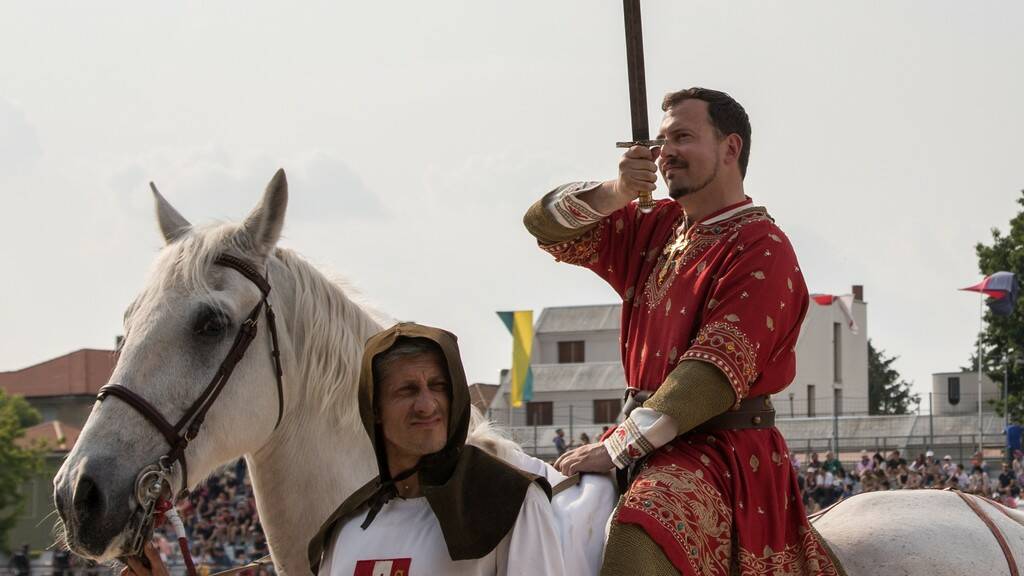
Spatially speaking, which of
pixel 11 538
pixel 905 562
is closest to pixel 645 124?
pixel 905 562

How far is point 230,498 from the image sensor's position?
28.0 m

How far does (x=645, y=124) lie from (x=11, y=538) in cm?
5225

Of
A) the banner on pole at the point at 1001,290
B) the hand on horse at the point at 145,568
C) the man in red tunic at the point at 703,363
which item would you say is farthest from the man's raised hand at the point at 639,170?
the banner on pole at the point at 1001,290

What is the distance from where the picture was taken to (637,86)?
15.9ft

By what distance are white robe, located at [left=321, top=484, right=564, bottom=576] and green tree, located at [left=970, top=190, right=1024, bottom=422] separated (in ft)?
146

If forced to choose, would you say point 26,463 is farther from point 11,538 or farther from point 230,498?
point 230,498

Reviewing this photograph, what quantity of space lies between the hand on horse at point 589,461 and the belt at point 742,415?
8.8 inches

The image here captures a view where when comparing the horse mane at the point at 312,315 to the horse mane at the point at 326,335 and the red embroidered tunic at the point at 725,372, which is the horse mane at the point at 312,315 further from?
the red embroidered tunic at the point at 725,372

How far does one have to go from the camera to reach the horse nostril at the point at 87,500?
4.64m

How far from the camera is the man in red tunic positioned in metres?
4.38

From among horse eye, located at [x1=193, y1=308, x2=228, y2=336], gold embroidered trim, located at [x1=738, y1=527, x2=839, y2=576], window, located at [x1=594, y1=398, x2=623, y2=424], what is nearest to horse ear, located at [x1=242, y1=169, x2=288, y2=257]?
horse eye, located at [x1=193, y1=308, x2=228, y2=336]

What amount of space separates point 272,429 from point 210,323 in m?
0.45

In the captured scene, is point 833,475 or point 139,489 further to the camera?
point 833,475

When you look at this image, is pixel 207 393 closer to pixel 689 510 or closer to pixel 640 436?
pixel 640 436
